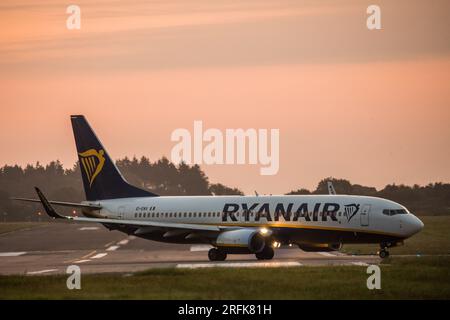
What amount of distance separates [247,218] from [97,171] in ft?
43.3

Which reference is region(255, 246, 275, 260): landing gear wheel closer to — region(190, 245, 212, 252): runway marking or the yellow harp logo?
region(190, 245, 212, 252): runway marking

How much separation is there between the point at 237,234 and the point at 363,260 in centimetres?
756

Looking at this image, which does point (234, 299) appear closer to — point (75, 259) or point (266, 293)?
point (266, 293)

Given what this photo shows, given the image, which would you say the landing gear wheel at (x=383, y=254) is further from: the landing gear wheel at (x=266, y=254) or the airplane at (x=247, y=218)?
the landing gear wheel at (x=266, y=254)

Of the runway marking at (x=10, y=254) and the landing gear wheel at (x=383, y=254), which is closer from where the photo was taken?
the landing gear wheel at (x=383, y=254)

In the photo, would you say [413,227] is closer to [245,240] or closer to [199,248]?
[245,240]

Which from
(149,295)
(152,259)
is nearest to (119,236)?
(152,259)

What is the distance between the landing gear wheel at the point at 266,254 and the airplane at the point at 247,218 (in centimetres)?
4

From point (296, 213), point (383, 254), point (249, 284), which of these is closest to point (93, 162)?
point (296, 213)

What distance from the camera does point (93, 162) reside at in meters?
69.1

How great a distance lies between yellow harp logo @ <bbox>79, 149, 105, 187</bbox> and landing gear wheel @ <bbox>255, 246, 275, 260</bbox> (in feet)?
49.2

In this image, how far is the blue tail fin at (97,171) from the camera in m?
68.3

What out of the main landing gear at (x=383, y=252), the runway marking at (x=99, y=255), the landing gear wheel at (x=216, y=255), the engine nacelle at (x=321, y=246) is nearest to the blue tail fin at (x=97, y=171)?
the runway marking at (x=99, y=255)
